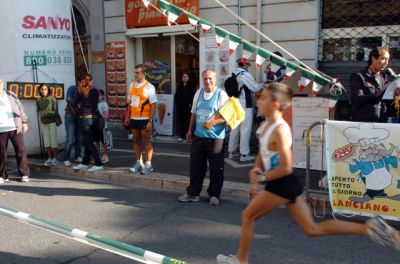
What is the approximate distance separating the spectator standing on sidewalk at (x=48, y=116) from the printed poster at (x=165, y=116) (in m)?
3.67

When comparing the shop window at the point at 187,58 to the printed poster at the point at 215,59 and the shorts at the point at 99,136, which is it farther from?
the shorts at the point at 99,136

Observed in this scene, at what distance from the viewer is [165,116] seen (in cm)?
1159

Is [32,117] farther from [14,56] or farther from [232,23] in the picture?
[232,23]

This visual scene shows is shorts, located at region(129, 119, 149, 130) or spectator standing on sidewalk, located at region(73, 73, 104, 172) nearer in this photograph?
shorts, located at region(129, 119, 149, 130)

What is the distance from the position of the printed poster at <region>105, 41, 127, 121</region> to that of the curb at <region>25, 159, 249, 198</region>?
181 inches

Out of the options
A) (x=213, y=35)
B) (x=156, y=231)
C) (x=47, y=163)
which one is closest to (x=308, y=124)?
(x=156, y=231)

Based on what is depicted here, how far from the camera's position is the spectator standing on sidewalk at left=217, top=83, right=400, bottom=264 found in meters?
3.34

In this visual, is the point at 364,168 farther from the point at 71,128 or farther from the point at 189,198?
the point at 71,128

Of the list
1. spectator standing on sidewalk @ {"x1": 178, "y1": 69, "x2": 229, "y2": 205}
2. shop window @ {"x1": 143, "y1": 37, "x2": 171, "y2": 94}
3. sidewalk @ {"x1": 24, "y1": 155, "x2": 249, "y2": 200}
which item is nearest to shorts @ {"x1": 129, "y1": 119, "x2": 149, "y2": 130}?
sidewalk @ {"x1": 24, "y1": 155, "x2": 249, "y2": 200}

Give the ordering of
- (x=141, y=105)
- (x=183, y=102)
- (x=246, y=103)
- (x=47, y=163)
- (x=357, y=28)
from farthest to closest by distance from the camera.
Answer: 1. (x=183, y=102)
2. (x=357, y=28)
3. (x=47, y=163)
4. (x=246, y=103)
5. (x=141, y=105)

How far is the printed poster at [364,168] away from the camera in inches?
190

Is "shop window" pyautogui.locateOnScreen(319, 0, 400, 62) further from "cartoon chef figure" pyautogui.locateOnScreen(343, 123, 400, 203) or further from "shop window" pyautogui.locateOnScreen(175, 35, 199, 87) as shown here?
"cartoon chef figure" pyautogui.locateOnScreen(343, 123, 400, 203)

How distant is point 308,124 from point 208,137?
1707 mm

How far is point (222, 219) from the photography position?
535 centimetres
